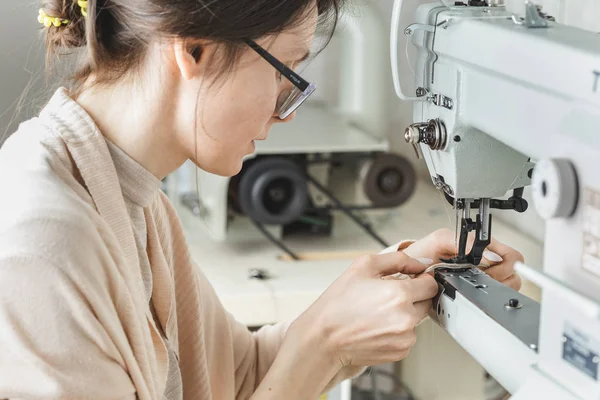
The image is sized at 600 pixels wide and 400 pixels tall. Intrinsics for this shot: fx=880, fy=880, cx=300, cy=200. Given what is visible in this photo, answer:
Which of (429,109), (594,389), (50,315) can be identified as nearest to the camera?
(594,389)

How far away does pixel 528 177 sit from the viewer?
1.03 metres

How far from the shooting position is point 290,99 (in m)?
1.02

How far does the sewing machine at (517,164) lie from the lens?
72 centimetres

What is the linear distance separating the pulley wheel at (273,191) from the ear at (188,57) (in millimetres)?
854

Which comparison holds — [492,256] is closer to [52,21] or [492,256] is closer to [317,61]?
[52,21]

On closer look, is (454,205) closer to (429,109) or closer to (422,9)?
(429,109)

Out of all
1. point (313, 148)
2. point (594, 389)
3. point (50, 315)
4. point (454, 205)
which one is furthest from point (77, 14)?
point (313, 148)

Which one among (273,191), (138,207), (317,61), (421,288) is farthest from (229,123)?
(317,61)

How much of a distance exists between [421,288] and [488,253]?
5.3 inches

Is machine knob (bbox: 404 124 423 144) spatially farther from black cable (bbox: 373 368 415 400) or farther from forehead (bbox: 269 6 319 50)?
black cable (bbox: 373 368 415 400)

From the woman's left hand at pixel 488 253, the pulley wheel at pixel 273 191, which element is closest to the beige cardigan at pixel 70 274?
the woman's left hand at pixel 488 253

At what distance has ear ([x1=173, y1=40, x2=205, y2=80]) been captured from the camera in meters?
0.93

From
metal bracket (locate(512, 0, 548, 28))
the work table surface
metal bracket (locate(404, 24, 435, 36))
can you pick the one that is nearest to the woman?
metal bracket (locate(404, 24, 435, 36))

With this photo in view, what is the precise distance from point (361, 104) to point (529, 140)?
4.06 feet
